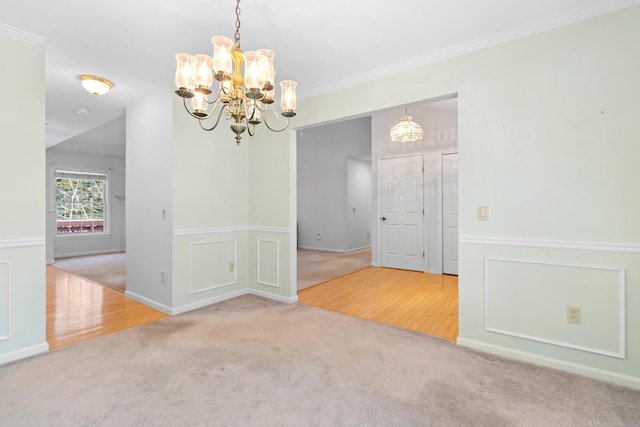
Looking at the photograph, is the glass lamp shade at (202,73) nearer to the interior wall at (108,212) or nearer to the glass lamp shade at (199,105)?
the glass lamp shade at (199,105)

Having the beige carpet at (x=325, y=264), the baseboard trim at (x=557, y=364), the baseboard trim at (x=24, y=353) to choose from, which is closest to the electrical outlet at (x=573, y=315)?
the baseboard trim at (x=557, y=364)

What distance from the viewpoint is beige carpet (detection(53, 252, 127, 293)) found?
4.80 meters

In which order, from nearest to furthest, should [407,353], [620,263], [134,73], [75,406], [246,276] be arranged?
[75,406], [620,263], [407,353], [134,73], [246,276]

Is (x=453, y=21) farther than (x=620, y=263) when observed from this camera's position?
Yes

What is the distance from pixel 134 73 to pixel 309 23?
74.6 inches

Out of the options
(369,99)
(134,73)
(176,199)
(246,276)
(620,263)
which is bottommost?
(246,276)

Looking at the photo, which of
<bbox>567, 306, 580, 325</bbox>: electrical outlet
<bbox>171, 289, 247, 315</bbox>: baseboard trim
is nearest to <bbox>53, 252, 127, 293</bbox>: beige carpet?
<bbox>171, 289, 247, 315</bbox>: baseboard trim

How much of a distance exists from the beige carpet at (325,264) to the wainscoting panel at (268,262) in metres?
0.63

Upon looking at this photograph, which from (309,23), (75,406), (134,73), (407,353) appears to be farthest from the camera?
(134,73)

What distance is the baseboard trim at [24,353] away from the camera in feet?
7.44

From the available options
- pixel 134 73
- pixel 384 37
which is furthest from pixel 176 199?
pixel 384 37

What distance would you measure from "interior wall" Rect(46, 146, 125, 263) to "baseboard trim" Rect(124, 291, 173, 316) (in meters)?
4.05

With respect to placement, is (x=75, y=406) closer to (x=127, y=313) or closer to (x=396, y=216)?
(x=127, y=313)

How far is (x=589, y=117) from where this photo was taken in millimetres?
2082
